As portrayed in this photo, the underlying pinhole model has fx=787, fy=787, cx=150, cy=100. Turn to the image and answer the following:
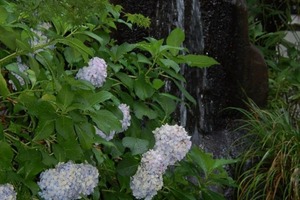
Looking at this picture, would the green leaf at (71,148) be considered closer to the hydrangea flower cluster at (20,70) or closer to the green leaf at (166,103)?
the hydrangea flower cluster at (20,70)

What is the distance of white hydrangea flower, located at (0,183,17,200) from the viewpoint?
7.03ft

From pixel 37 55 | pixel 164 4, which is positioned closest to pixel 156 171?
pixel 37 55

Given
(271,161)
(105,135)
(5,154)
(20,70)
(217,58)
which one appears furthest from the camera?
(217,58)

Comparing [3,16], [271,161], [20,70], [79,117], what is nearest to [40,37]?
[20,70]

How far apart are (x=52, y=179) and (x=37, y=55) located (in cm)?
38

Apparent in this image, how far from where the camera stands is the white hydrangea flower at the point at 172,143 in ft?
8.57

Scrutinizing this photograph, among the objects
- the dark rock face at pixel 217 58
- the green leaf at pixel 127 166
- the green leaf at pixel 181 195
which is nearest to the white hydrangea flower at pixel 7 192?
the green leaf at pixel 127 166

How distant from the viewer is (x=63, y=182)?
227 cm

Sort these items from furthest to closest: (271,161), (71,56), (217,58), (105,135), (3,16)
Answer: (217,58), (271,161), (71,56), (105,135), (3,16)

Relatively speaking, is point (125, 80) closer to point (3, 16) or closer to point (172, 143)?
point (172, 143)

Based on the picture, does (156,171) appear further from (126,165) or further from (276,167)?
(276,167)

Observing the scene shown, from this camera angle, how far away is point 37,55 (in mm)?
2359

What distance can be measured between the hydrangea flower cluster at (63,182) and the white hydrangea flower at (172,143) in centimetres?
39

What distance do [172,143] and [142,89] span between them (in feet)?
0.83
